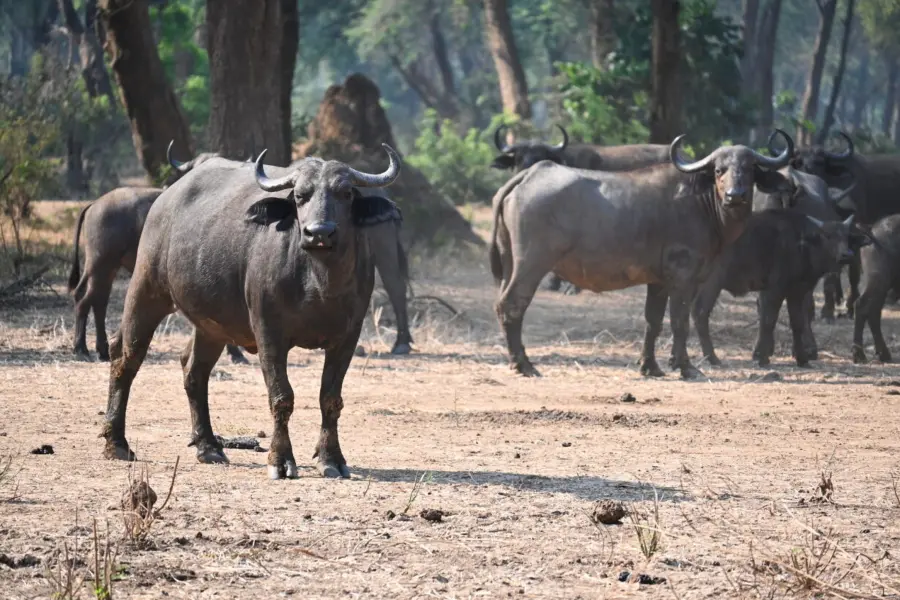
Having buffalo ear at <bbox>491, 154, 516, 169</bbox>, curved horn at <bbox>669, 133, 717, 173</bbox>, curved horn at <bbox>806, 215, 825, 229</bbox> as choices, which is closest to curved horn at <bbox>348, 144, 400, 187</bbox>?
curved horn at <bbox>669, 133, 717, 173</bbox>

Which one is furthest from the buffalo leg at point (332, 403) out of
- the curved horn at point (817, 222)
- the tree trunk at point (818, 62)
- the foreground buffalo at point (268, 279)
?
the tree trunk at point (818, 62)

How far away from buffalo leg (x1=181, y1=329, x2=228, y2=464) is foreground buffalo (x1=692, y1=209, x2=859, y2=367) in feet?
24.4

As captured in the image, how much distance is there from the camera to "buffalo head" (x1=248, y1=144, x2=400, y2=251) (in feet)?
24.7

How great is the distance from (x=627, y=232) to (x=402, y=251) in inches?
105

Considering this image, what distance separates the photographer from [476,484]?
7.90 meters

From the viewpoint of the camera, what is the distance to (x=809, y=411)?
37.9 ft

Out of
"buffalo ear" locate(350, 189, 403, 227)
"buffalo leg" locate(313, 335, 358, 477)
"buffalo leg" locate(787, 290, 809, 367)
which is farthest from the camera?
"buffalo leg" locate(787, 290, 809, 367)

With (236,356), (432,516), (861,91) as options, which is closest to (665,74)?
(236,356)

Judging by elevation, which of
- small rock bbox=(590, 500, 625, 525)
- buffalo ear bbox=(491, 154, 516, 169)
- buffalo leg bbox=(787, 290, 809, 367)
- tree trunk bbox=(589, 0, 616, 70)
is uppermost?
tree trunk bbox=(589, 0, 616, 70)

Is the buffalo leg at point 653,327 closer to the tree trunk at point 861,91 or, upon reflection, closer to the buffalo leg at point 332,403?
the buffalo leg at point 332,403

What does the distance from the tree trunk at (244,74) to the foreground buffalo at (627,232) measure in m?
4.48

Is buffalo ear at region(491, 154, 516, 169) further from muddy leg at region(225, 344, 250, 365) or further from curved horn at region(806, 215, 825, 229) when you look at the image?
muddy leg at region(225, 344, 250, 365)

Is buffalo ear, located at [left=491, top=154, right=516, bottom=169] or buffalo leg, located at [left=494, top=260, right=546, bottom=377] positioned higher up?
buffalo ear, located at [left=491, top=154, right=516, bottom=169]

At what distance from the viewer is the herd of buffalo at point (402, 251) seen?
7891 mm
